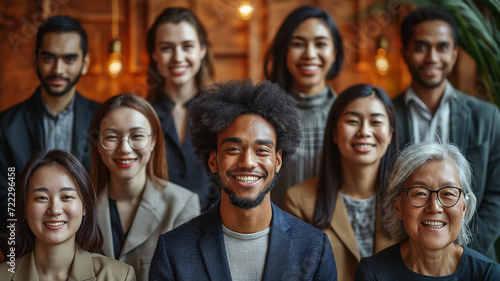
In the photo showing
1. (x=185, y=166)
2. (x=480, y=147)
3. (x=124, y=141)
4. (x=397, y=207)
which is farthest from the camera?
(x=185, y=166)

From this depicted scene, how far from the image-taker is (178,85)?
10.9ft

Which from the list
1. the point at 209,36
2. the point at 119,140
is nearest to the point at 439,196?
the point at 119,140

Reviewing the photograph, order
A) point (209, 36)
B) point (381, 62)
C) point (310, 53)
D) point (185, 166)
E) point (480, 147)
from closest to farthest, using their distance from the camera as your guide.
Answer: point (480, 147) < point (310, 53) < point (185, 166) < point (381, 62) < point (209, 36)

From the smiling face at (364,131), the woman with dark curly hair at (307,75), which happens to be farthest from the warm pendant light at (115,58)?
the smiling face at (364,131)

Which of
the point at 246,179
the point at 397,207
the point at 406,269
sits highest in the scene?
the point at 246,179

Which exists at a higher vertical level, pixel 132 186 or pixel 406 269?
pixel 132 186

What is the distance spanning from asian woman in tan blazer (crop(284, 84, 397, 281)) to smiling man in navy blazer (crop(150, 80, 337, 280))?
421mm

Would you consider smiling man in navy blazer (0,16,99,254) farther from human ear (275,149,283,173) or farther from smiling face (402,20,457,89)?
smiling face (402,20,457,89)

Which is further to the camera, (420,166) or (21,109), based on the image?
(21,109)

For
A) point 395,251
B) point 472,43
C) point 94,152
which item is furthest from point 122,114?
point 472,43

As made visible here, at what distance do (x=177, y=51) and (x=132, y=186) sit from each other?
918mm

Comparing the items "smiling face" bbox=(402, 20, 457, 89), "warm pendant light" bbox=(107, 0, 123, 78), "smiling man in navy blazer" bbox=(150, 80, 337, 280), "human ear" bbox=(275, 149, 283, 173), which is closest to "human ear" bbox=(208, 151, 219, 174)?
"smiling man in navy blazer" bbox=(150, 80, 337, 280)

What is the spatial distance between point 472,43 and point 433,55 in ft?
1.16

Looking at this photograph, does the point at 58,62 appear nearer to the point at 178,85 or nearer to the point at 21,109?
the point at 21,109
